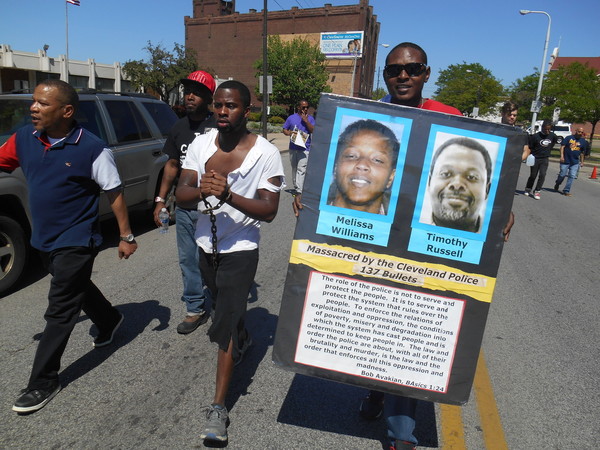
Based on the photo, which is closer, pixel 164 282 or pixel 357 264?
pixel 357 264

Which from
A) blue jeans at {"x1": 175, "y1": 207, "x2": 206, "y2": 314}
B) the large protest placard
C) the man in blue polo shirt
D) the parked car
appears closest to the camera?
the large protest placard

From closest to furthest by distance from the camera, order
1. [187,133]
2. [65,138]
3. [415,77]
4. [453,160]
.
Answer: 1. [453,160]
2. [415,77]
3. [65,138]
4. [187,133]

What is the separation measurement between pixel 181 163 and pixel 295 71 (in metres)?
53.9

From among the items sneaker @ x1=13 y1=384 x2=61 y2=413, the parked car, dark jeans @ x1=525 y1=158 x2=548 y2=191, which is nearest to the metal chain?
sneaker @ x1=13 y1=384 x2=61 y2=413

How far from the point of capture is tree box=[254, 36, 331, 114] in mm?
54719

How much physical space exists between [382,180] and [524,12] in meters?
34.4

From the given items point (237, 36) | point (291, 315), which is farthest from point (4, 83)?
point (291, 315)

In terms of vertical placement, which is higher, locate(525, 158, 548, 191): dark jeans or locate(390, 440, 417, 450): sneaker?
locate(525, 158, 548, 191): dark jeans

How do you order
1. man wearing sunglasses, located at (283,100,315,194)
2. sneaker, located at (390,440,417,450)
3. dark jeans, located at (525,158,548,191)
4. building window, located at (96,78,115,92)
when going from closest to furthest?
sneaker, located at (390,440,417,450) → man wearing sunglasses, located at (283,100,315,194) → dark jeans, located at (525,158,548,191) → building window, located at (96,78,115,92)

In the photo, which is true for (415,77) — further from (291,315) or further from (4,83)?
(4,83)

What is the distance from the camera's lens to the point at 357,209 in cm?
226

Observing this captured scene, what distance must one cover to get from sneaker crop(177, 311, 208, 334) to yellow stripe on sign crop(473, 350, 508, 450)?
2.30m

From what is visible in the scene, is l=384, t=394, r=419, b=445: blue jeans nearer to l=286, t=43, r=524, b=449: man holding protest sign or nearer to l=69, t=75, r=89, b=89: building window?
l=286, t=43, r=524, b=449: man holding protest sign

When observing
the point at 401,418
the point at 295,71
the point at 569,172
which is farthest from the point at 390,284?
the point at 295,71
